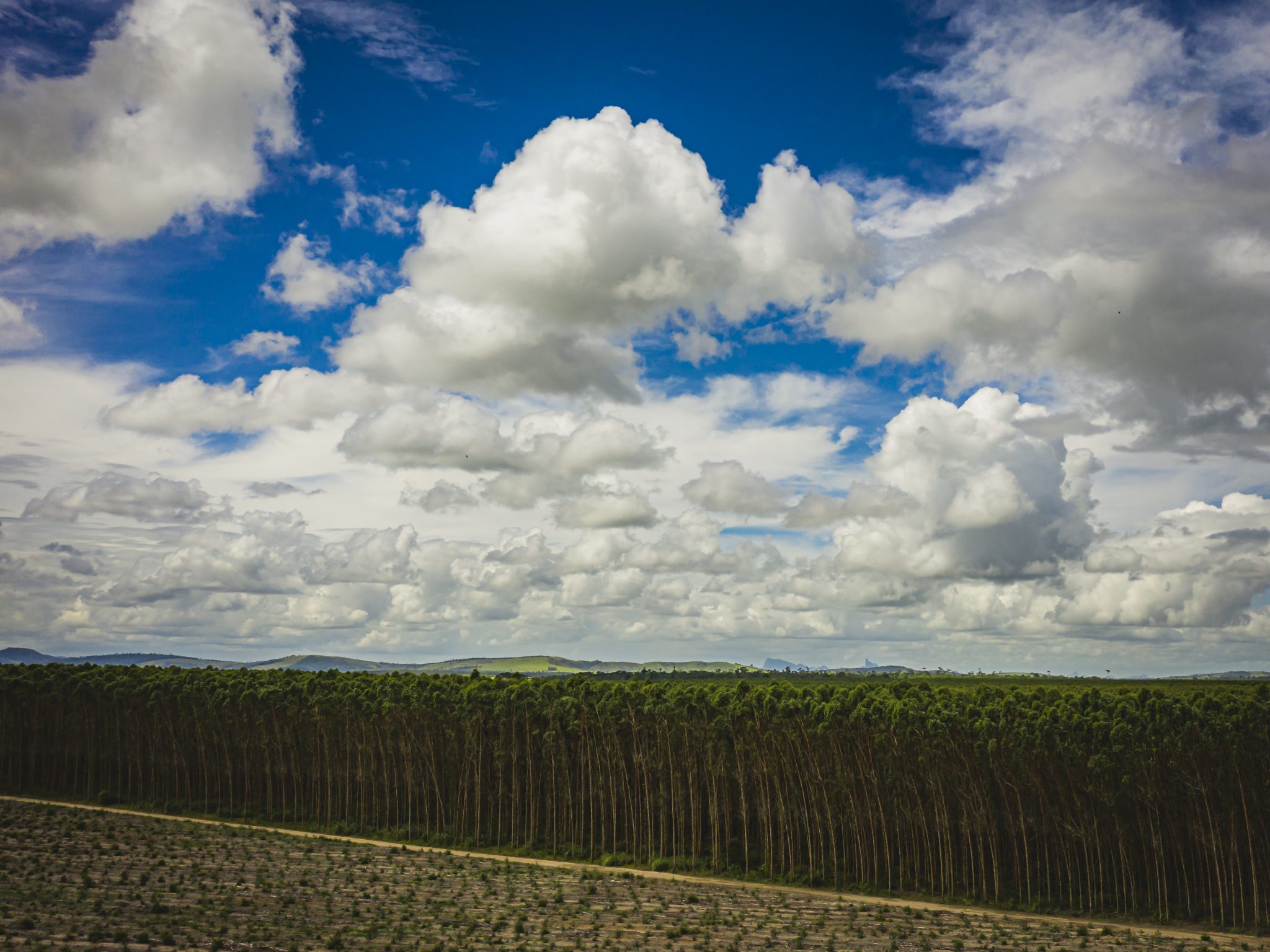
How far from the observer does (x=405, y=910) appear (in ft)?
171

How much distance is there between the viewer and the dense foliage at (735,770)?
6494 centimetres

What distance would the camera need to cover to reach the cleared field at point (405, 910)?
1700 inches

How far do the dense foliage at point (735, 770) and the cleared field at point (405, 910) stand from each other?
8142 mm

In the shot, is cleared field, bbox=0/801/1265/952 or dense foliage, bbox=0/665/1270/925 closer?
cleared field, bbox=0/801/1265/952

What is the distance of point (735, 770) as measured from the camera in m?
83.4

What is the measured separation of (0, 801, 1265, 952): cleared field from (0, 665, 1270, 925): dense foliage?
814 centimetres

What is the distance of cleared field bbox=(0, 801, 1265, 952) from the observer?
4319cm

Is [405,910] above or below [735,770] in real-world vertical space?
below

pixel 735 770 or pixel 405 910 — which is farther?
pixel 735 770

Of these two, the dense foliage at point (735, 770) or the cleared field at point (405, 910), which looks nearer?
the cleared field at point (405, 910)

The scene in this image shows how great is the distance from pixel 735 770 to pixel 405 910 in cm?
3843

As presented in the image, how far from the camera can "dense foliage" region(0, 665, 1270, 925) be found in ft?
213

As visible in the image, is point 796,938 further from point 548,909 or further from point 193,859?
point 193,859

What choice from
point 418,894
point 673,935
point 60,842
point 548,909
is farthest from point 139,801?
point 673,935
